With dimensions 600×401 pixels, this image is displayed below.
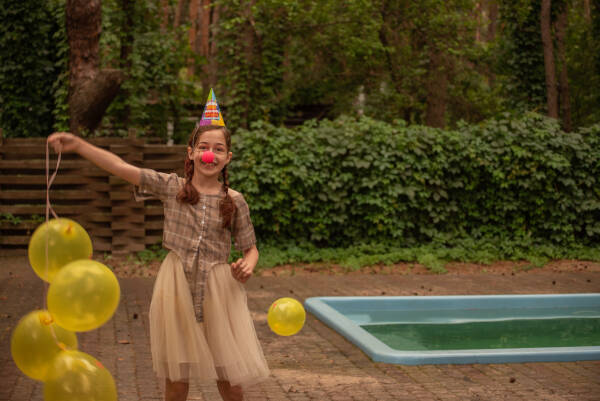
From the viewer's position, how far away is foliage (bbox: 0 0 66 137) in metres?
14.2

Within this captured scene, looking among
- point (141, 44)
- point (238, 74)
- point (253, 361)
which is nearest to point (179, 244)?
point (253, 361)

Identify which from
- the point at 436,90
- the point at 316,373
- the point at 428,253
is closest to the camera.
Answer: the point at 316,373

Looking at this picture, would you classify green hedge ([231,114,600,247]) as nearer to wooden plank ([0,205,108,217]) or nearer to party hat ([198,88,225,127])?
wooden plank ([0,205,108,217])

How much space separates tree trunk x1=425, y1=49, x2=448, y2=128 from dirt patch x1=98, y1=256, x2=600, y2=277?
699 centimetres

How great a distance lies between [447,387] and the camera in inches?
193

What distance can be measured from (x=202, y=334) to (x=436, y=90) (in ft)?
48.3

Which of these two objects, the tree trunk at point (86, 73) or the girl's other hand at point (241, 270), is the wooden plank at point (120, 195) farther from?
the girl's other hand at point (241, 270)

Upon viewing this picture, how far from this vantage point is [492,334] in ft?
24.9

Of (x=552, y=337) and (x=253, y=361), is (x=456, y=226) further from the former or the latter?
(x=253, y=361)

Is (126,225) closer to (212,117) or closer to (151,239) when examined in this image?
(151,239)

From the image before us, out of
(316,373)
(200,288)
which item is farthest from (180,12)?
(200,288)

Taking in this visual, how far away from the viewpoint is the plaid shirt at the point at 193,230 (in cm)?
359

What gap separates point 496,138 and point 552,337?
15.4 feet

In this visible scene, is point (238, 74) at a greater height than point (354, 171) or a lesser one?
greater
